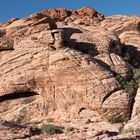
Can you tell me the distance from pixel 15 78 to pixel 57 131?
5331mm

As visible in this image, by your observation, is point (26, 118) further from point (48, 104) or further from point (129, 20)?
point (129, 20)

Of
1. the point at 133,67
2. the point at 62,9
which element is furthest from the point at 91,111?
the point at 62,9

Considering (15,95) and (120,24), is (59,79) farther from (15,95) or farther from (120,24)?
(120,24)

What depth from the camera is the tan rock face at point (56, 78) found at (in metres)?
23.1

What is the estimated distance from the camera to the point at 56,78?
24.0m

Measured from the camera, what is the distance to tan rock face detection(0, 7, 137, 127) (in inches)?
909

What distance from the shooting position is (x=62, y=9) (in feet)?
173

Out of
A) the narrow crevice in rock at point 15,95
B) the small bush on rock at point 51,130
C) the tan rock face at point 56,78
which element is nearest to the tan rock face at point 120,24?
the tan rock face at point 56,78

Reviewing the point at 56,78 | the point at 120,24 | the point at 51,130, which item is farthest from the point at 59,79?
the point at 120,24

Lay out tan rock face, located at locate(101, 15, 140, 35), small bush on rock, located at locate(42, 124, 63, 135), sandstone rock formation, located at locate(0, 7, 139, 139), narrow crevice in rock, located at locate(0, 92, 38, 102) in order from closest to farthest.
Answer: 1. small bush on rock, located at locate(42, 124, 63, 135)
2. sandstone rock formation, located at locate(0, 7, 139, 139)
3. narrow crevice in rock, located at locate(0, 92, 38, 102)
4. tan rock face, located at locate(101, 15, 140, 35)

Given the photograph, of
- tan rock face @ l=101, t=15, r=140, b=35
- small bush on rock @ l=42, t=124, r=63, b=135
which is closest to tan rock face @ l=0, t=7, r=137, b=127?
small bush on rock @ l=42, t=124, r=63, b=135

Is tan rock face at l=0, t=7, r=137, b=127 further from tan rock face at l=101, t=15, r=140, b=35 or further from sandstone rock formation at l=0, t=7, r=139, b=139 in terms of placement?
tan rock face at l=101, t=15, r=140, b=35

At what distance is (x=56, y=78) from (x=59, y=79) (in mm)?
190

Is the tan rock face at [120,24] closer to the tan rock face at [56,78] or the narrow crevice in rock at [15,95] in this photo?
the tan rock face at [56,78]
